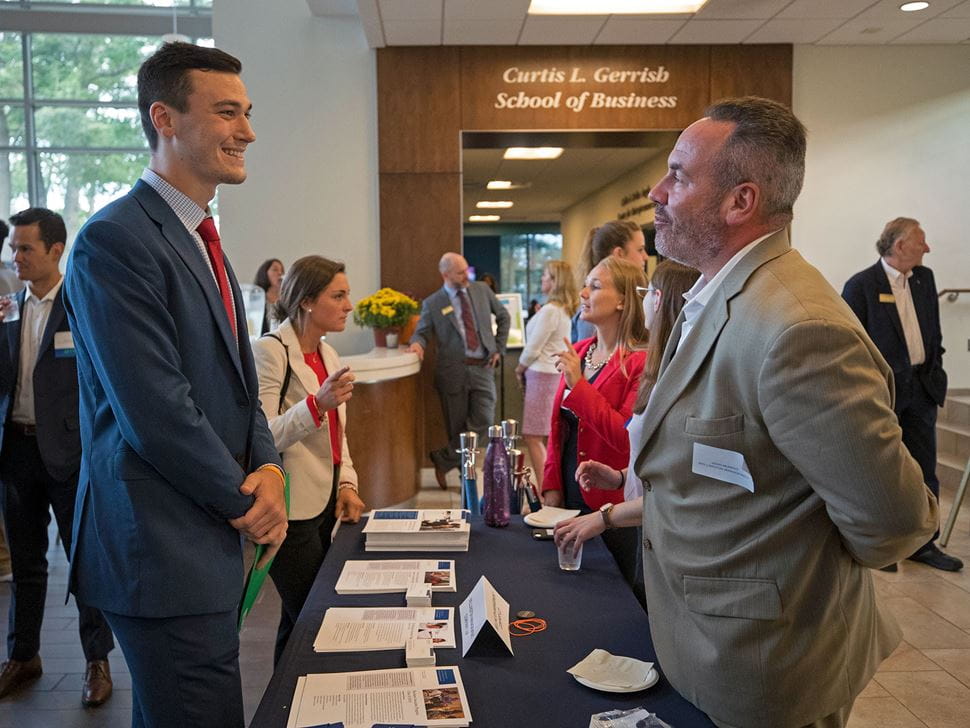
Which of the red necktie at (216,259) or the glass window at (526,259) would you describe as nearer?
the red necktie at (216,259)

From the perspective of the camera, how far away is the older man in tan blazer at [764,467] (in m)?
1.15

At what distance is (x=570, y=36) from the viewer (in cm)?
659

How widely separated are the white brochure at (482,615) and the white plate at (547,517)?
0.63m

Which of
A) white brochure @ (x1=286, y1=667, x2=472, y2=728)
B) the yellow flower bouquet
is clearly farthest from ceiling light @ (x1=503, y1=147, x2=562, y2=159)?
white brochure @ (x1=286, y1=667, x2=472, y2=728)

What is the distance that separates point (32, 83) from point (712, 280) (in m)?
9.93

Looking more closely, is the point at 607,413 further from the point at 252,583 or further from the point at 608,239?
the point at 608,239

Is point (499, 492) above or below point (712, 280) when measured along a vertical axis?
below

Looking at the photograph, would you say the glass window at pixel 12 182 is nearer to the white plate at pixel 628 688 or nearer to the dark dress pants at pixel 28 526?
the dark dress pants at pixel 28 526

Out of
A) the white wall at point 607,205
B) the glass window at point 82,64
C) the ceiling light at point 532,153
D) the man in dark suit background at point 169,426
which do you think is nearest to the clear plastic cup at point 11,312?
the man in dark suit background at point 169,426

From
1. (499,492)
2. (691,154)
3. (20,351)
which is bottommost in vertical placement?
(499,492)

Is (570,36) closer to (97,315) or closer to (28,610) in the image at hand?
(28,610)

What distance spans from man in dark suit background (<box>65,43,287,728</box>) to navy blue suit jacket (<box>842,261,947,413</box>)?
409 cm

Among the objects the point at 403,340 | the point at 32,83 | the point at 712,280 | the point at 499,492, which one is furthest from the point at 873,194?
the point at 32,83

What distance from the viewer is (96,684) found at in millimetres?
3115
